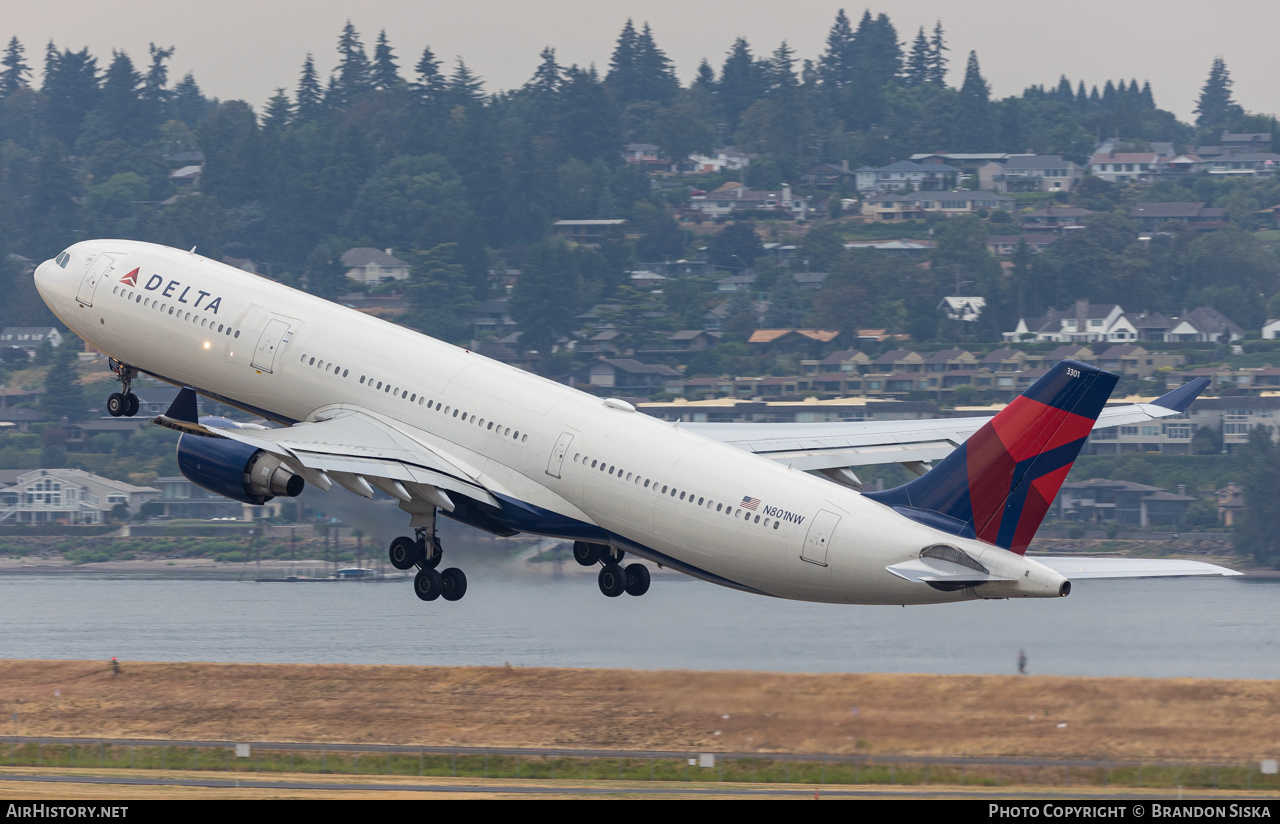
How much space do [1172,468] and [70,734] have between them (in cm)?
14014

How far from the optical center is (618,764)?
63188mm

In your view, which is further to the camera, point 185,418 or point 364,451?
point 185,418

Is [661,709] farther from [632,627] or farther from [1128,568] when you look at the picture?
[1128,568]

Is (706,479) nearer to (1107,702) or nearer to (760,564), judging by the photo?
(760,564)

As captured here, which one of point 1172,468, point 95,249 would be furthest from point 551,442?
point 1172,468

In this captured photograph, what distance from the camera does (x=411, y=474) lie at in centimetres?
4956

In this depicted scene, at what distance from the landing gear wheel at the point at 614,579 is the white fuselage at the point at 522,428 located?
375 cm

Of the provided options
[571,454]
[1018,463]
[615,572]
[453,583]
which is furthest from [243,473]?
[1018,463]

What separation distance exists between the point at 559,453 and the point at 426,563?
226 inches

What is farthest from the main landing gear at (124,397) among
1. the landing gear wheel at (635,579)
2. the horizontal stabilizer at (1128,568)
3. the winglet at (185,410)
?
the horizontal stabilizer at (1128,568)

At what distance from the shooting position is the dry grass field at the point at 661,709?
6247 centimetres

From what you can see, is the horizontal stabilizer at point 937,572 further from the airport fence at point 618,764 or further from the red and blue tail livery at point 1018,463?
the airport fence at point 618,764

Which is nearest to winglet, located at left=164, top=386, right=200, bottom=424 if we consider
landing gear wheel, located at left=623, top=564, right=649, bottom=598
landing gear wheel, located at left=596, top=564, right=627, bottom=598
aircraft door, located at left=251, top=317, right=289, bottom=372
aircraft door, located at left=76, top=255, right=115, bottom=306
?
aircraft door, located at left=251, top=317, right=289, bottom=372

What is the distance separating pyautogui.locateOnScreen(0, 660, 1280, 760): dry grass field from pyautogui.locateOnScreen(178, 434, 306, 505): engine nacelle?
16563 millimetres
